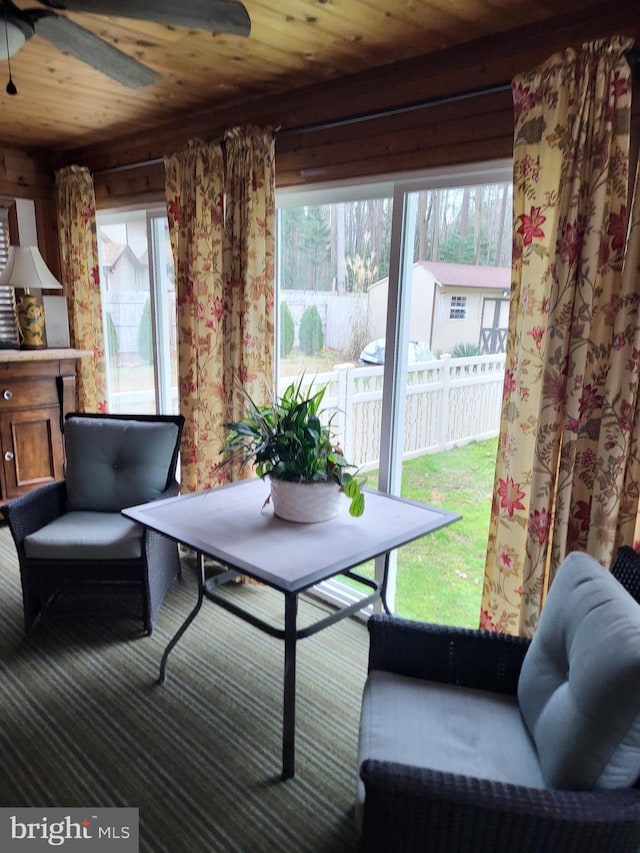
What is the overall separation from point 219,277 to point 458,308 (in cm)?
126

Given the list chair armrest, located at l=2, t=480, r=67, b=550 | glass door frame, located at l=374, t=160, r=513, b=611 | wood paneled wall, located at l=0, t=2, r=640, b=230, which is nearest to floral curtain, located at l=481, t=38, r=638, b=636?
wood paneled wall, located at l=0, t=2, r=640, b=230

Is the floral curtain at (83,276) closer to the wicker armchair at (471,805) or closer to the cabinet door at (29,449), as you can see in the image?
the cabinet door at (29,449)

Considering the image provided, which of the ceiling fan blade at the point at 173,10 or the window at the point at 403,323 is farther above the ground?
the ceiling fan blade at the point at 173,10

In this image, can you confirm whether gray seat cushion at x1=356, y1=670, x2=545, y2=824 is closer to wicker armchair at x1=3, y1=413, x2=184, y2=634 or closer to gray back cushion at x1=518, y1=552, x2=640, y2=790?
gray back cushion at x1=518, y1=552, x2=640, y2=790

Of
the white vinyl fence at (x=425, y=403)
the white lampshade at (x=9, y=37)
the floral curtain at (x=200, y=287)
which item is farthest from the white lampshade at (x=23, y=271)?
the white lampshade at (x=9, y=37)

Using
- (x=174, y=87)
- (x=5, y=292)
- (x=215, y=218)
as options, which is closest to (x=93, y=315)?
(x=5, y=292)

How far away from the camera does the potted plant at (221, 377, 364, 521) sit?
2049 mm

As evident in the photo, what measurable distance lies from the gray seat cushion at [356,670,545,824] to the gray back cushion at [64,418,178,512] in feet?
5.26

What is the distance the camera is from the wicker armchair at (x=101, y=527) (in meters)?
2.54

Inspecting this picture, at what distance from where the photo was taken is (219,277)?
3051 mm

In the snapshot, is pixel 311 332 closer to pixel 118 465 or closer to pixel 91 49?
pixel 118 465

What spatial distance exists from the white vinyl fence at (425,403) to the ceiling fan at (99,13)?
137 centimetres

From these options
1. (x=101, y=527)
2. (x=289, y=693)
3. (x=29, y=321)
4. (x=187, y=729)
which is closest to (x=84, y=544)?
(x=101, y=527)

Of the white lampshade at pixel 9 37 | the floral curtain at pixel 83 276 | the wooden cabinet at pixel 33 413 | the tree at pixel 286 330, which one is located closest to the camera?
the white lampshade at pixel 9 37
